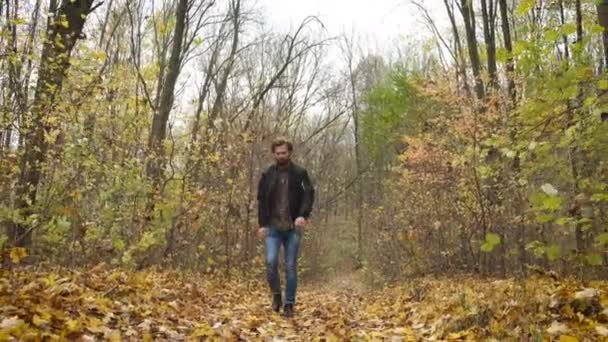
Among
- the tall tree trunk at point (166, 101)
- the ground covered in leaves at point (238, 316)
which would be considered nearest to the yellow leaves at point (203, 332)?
the ground covered in leaves at point (238, 316)

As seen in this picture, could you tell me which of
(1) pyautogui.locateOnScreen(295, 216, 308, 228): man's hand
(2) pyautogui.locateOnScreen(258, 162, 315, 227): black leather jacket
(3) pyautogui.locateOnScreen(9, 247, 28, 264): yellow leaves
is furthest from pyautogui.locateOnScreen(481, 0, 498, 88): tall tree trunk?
(3) pyautogui.locateOnScreen(9, 247, 28, 264): yellow leaves

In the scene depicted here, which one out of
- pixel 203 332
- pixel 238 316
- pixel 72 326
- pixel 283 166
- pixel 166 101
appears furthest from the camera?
pixel 166 101

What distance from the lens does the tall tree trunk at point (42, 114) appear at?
5924 mm

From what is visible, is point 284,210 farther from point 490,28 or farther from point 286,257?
point 490,28

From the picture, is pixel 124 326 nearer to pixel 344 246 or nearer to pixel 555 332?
pixel 555 332

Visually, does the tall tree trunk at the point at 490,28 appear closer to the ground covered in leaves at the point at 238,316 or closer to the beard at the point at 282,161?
the ground covered in leaves at the point at 238,316

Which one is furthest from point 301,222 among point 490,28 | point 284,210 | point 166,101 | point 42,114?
point 490,28

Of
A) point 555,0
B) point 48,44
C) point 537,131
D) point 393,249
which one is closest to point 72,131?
point 48,44

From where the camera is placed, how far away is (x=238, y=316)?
5695mm

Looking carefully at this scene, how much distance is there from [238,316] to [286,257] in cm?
91

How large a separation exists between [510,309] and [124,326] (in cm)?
310

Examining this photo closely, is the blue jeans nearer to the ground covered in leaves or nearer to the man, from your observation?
the man

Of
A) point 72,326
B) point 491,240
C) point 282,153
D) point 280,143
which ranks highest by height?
point 280,143

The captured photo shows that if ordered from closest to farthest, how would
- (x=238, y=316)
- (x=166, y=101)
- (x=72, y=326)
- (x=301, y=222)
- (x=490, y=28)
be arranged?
(x=72, y=326) → (x=238, y=316) → (x=301, y=222) → (x=166, y=101) → (x=490, y=28)
